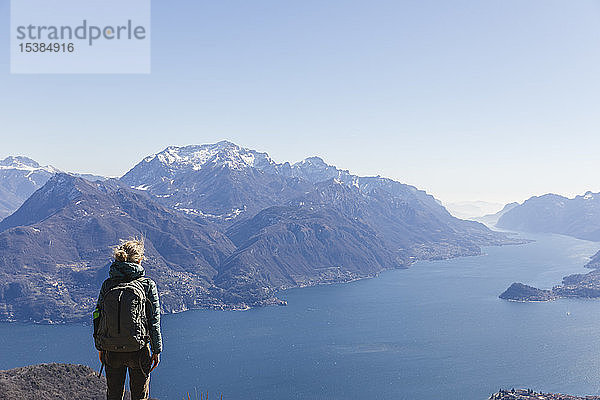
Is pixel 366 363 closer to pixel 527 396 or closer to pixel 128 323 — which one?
pixel 527 396

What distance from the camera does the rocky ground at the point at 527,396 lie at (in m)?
121

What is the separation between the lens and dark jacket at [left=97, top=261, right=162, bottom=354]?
6.98 meters

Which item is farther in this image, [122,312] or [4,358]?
[4,358]

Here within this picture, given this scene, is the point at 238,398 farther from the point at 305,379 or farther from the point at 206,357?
the point at 206,357

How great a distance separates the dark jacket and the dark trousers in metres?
0.25

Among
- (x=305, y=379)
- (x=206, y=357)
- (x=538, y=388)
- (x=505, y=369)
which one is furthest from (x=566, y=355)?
(x=206, y=357)

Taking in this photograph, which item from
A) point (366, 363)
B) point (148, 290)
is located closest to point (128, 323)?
point (148, 290)

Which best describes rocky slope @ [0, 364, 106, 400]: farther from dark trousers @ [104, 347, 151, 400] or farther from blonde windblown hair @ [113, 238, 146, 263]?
blonde windblown hair @ [113, 238, 146, 263]

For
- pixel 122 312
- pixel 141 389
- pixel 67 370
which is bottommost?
pixel 67 370

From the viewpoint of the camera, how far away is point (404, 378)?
146 meters

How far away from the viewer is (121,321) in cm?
684

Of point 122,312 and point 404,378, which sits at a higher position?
point 122,312

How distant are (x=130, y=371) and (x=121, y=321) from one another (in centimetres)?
88

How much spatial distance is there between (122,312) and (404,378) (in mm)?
153333
